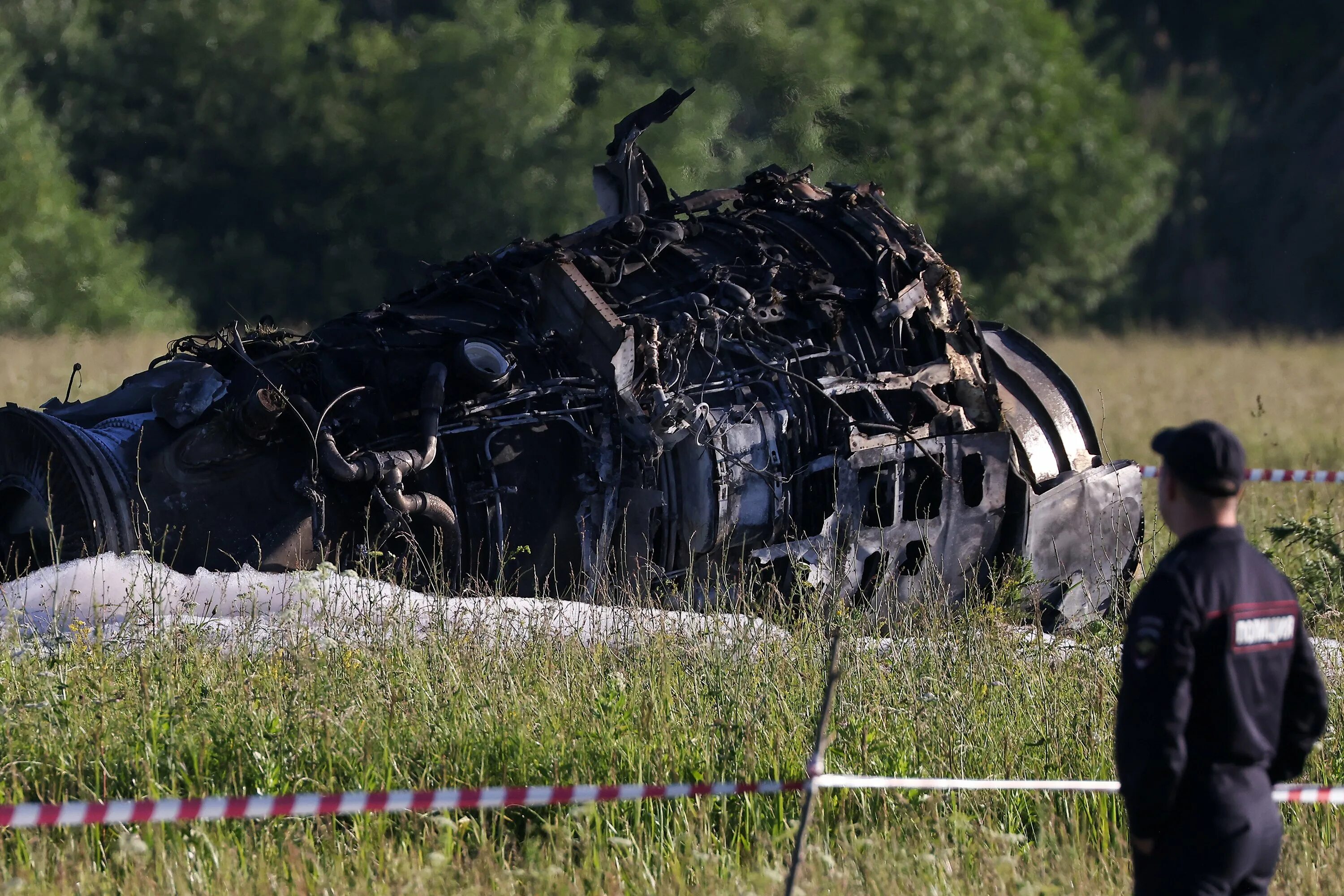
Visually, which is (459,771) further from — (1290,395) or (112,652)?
(1290,395)

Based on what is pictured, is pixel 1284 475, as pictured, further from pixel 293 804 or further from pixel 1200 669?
pixel 293 804

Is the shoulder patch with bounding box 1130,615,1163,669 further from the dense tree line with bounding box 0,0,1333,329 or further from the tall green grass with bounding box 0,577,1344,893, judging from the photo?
the dense tree line with bounding box 0,0,1333,329

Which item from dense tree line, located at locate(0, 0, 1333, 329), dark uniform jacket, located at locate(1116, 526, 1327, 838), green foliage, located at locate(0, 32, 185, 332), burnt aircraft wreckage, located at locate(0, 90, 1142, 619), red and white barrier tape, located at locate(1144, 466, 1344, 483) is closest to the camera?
dark uniform jacket, located at locate(1116, 526, 1327, 838)

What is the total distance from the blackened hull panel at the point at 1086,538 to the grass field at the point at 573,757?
177 cm

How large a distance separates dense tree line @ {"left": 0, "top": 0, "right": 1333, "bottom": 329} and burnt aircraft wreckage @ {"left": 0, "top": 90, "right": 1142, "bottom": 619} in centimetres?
1721

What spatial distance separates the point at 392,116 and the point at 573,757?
26850 millimetres

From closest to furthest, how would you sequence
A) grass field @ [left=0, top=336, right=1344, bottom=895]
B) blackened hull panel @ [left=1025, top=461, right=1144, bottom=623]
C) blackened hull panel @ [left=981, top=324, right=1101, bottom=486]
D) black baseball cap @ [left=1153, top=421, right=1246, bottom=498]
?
black baseball cap @ [left=1153, top=421, right=1246, bottom=498] < grass field @ [left=0, top=336, right=1344, bottom=895] < blackened hull panel @ [left=1025, top=461, right=1144, bottom=623] < blackened hull panel @ [left=981, top=324, right=1101, bottom=486]

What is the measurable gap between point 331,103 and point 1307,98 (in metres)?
30.3

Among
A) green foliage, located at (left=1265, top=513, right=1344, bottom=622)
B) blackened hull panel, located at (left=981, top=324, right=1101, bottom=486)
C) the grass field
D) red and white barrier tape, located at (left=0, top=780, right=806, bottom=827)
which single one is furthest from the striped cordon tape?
green foliage, located at (left=1265, top=513, right=1344, bottom=622)

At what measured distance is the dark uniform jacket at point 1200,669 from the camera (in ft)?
11.9

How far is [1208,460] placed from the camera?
3.74 metres

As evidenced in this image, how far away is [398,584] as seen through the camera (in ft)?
24.4

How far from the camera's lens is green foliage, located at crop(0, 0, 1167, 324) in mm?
28781

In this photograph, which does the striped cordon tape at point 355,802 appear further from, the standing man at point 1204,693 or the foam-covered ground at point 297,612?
the foam-covered ground at point 297,612
